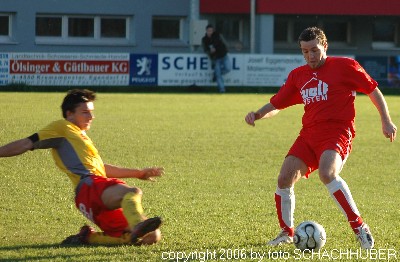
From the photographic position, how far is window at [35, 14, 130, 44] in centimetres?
3769

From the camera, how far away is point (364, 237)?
7.41 meters

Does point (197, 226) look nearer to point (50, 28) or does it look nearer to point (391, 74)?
point (391, 74)

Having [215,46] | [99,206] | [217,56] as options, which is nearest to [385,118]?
[99,206]

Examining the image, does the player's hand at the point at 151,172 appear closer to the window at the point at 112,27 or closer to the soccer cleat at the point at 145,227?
the soccer cleat at the point at 145,227

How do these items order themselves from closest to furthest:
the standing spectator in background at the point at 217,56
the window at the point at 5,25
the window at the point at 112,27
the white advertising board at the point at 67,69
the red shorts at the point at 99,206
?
the red shorts at the point at 99,206, the white advertising board at the point at 67,69, the standing spectator in background at the point at 217,56, the window at the point at 5,25, the window at the point at 112,27

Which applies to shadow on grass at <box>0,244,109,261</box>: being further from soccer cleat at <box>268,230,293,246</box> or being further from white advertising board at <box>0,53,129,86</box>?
white advertising board at <box>0,53,129,86</box>

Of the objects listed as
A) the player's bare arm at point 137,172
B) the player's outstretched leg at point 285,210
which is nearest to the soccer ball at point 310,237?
the player's outstretched leg at point 285,210

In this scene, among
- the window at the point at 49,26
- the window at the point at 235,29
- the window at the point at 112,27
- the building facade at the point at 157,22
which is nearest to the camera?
the building facade at the point at 157,22

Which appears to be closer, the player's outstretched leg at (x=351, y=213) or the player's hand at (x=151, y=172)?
the player's outstretched leg at (x=351, y=213)

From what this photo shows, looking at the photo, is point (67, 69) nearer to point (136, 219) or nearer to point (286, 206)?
point (286, 206)

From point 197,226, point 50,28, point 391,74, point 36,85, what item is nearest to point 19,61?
point 36,85

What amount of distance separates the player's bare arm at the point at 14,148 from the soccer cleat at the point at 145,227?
1.01 meters

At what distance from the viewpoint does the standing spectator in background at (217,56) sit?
30.4m

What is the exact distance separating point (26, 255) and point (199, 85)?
2388cm
